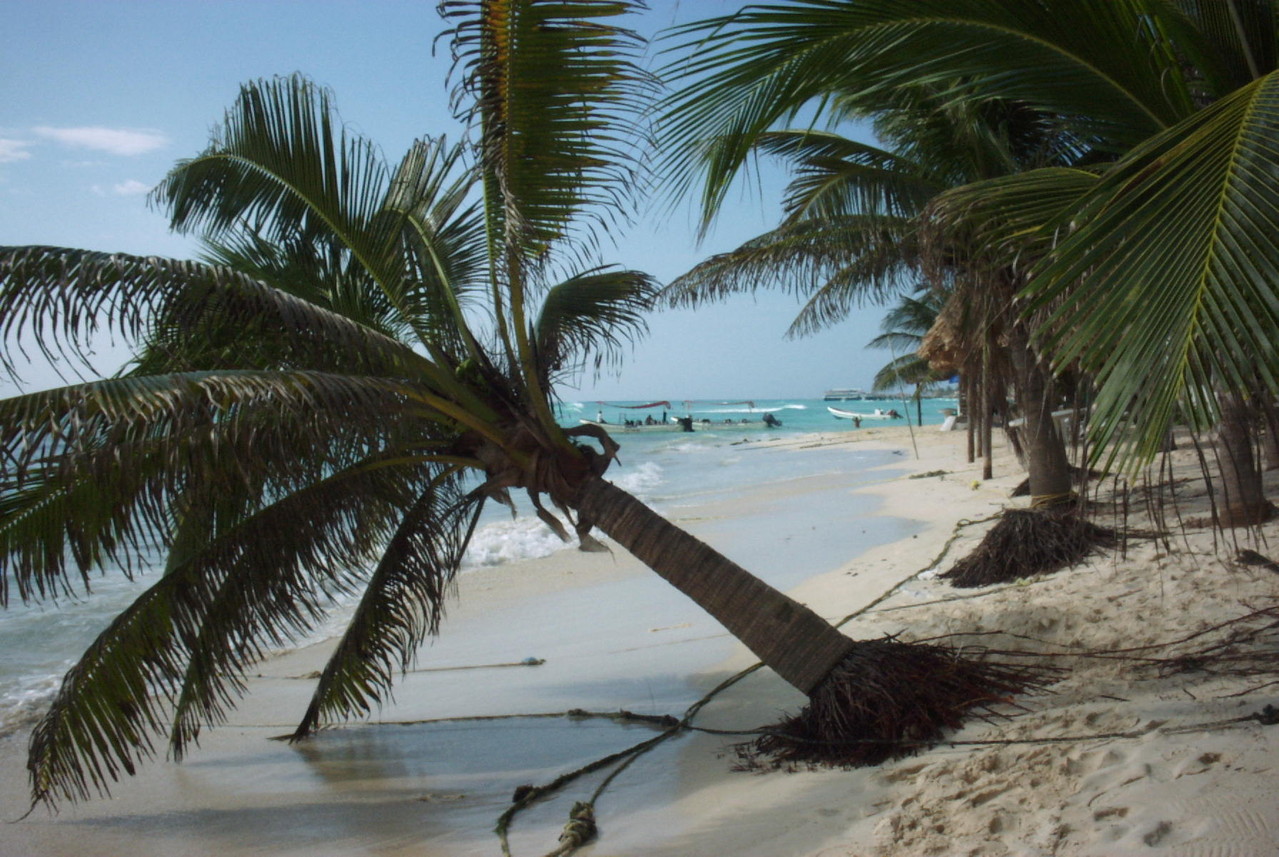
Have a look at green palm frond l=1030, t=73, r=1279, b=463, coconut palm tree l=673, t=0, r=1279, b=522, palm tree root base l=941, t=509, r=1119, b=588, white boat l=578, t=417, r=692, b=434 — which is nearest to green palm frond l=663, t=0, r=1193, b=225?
coconut palm tree l=673, t=0, r=1279, b=522

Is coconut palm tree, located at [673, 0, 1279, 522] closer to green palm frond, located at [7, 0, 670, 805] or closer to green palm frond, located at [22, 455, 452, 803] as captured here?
green palm frond, located at [7, 0, 670, 805]

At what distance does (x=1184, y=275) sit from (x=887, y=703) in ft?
8.61

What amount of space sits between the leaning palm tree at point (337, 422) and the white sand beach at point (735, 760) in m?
0.41

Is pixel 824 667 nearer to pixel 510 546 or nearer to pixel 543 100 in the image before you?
pixel 543 100

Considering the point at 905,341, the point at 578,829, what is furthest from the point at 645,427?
the point at 578,829

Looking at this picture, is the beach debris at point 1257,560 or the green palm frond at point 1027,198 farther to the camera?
the beach debris at point 1257,560

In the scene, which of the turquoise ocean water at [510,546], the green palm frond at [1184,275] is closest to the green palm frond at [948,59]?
the green palm frond at [1184,275]

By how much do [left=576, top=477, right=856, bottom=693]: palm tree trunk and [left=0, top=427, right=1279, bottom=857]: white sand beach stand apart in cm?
60

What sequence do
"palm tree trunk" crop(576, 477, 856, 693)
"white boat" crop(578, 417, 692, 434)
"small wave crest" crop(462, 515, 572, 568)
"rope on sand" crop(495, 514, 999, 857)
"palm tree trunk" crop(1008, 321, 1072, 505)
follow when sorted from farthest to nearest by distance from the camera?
"white boat" crop(578, 417, 692, 434), "small wave crest" crop(462, 515, 572, 568), "palm tree trunk" crop(1008, 321, 1072, 505), "palm tree trunk" crop(576, 477, 856, 693), "rope on sand" crop(495, 514, 999, 857)

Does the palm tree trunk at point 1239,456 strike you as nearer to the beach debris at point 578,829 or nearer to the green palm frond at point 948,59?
the green palm frond at point 948,59

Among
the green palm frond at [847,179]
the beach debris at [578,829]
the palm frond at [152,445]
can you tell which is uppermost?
the green palm frond at [847,179]

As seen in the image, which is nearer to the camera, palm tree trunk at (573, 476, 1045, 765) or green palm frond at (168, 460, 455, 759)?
palm tree trunk at (573, 476, 1045, 765)

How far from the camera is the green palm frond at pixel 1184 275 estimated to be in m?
1.93

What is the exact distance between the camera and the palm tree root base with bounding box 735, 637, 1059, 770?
4.02 metres
